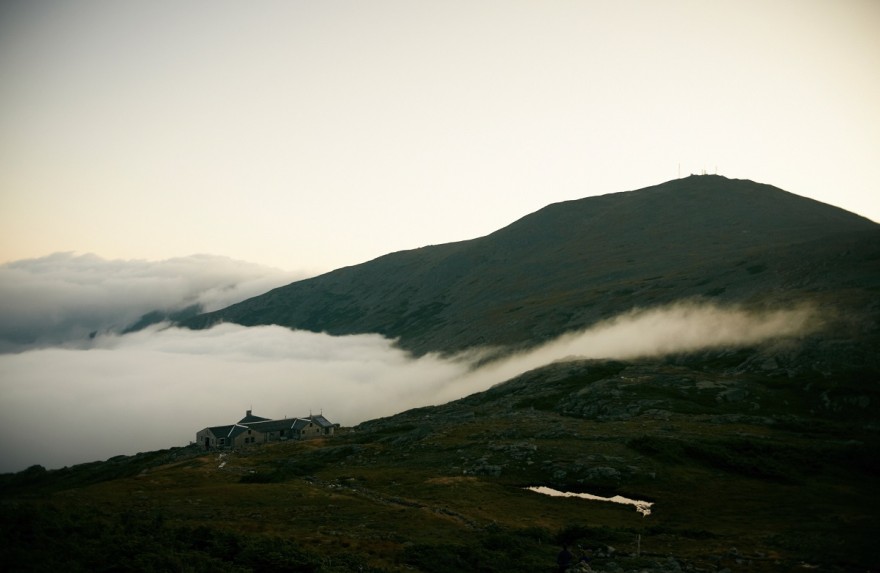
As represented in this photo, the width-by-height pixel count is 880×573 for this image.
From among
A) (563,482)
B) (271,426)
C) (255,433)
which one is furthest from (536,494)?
(271,426)

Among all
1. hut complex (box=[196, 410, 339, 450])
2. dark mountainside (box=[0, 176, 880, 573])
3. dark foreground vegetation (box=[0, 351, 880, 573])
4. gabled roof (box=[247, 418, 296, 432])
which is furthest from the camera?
gabled roof (box=[247, 418, 296, 432])

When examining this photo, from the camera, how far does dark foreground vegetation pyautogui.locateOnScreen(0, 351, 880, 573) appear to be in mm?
42062

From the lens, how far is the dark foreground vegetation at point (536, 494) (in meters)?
42.1

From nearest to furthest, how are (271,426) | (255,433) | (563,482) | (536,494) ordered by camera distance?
1. (536,494)
2. (563,482)
3. (255,433)
4. (271,426)

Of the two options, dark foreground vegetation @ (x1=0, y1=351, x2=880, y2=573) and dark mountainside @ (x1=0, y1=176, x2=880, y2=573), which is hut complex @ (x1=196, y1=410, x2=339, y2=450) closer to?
dark mountainside @ (x1=0, y1=176, x2=880, y2=573)

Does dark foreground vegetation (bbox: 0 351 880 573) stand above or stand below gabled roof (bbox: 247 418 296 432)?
below

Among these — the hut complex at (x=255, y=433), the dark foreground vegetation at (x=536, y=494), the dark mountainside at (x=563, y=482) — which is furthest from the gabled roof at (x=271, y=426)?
the dark foreground vegetation at (x=536, y=494)

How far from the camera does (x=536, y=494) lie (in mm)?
78062

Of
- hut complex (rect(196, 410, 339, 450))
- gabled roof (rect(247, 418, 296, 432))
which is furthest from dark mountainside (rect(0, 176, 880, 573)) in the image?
gabled roof (rect(247, 418, 296, 432))

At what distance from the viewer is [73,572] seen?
3061cm

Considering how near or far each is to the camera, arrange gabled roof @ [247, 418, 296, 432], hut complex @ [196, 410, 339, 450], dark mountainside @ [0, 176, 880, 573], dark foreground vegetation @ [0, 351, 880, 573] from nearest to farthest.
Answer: dark foreground vegetation @ [0, 351, 880, 573]
dark mountainside @ [0, 176, 880, 573]
hut complex @ [196, 410, 339, 450]
gabled roof @ [247, 418, 296, 432]

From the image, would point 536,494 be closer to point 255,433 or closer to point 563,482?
point 563,482

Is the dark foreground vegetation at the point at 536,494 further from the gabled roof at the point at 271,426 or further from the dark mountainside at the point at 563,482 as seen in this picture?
the gabled roof at the point at 271,426

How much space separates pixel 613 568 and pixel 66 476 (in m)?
160
